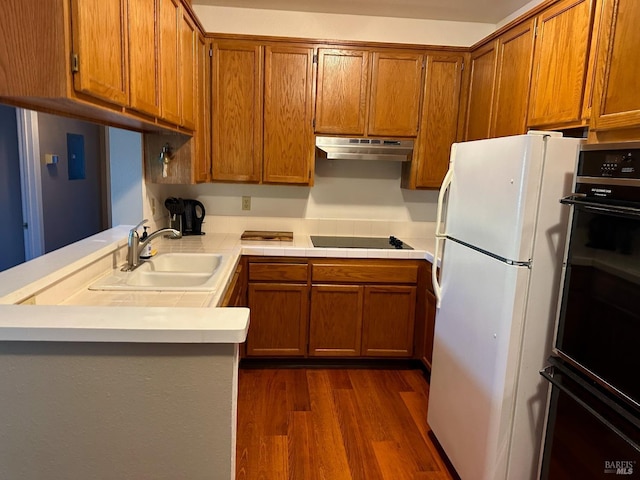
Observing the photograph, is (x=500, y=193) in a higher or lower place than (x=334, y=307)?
higher

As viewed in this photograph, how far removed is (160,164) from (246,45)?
Answer: 999mm

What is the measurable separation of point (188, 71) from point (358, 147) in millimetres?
1196

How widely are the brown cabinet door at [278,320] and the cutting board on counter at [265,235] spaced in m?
0.40

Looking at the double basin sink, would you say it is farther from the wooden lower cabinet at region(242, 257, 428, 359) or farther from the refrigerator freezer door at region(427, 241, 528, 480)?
the refrigerator freezer door at region(427, 241, 528, 480)

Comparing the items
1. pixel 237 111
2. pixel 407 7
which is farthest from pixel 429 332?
pixel 407 7

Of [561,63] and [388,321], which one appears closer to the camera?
[561,63]

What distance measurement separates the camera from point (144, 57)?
5.82 feet

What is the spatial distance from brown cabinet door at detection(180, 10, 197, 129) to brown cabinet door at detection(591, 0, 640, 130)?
1.94m

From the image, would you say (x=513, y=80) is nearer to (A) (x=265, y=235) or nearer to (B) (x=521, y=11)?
(B) (x=521, y=11)

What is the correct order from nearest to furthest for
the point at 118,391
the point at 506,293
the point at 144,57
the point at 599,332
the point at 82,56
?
the point at 118,391, the point at 82,56, the point at 599,332, the point at 506,293, the point at 144,57

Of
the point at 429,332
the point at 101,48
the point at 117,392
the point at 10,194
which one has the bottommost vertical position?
the point at 429,332

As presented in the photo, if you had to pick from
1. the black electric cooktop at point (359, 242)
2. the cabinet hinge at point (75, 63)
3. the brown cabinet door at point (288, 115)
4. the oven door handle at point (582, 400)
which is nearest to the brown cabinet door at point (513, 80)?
the black electric cooktop at point (359, 242)

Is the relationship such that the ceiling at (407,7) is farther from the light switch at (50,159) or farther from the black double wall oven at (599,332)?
the black double wall oven at (599,332)

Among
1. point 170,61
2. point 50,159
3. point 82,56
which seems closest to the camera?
point 82,56
